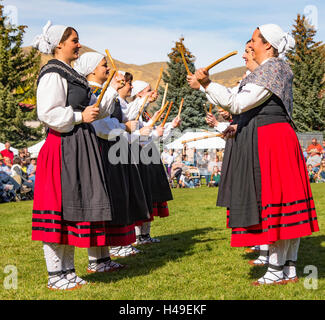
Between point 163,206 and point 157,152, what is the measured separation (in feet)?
2.34

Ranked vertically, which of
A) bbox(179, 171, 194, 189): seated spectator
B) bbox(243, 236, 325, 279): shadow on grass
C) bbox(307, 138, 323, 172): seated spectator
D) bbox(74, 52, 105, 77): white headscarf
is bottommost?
bbox(243, 236, 325, 279): shadow on grass

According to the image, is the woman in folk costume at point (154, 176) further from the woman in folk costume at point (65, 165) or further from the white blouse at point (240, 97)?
the white blouse at point (240, 97)

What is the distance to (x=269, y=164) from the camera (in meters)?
3.41

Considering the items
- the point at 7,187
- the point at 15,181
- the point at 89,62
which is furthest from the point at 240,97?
the point at 15,181

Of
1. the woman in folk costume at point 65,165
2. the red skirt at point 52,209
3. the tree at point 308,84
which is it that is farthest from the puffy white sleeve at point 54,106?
the tree at point 308,84

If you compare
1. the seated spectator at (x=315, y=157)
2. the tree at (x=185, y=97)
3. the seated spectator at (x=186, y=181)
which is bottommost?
the seated spectator at (x=186, y=181)

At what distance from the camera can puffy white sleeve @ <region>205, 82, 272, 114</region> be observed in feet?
10.8

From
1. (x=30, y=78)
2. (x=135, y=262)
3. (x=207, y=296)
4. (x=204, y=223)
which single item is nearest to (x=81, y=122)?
(x=207, y=296)

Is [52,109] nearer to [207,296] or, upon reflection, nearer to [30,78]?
[207,296]

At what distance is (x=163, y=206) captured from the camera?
232 inches

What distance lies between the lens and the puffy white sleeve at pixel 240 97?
3.30 metres

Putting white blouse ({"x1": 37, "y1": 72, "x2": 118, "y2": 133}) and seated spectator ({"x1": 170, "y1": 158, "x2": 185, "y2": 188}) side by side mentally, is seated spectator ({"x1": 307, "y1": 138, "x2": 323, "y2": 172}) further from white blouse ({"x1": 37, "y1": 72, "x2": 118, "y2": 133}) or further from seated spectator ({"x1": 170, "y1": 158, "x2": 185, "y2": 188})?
white blouse ({"x1": 37, "y1": 72, "x2": 118, "y2": 133})

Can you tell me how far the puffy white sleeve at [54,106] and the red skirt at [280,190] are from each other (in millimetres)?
1431

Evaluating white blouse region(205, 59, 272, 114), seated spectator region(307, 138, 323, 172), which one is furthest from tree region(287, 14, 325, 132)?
white blouse region(205, 59, 272, 114)
